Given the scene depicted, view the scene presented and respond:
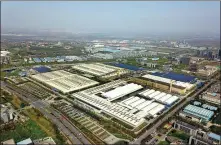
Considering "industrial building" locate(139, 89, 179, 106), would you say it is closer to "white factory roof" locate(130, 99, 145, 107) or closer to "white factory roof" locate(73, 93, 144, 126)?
"white factory roof" locate(130, 99, 145, 107)

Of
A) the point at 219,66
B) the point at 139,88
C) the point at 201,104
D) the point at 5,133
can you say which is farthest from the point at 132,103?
the point at 219,66

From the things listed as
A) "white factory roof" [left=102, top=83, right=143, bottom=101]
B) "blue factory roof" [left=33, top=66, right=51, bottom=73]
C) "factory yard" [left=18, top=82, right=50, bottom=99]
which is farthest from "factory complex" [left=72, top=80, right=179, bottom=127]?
"blue factory roof" [left=33, top=66, right=51, bottom=73]

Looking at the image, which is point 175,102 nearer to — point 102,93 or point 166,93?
point 166,93

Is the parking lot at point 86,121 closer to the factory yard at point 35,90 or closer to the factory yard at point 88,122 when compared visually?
the factory yard at point 88,122

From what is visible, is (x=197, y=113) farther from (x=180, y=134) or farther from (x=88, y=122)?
(x=88, y=122)

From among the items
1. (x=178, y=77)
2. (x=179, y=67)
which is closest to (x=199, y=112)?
(x=178, y=77)

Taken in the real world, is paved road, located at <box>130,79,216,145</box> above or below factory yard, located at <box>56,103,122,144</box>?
below

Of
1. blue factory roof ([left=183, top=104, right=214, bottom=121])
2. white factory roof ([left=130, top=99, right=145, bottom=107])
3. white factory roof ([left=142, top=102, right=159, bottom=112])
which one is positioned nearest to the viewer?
blue factory roof ([left=183, top=104, right=214, bottom=121])
